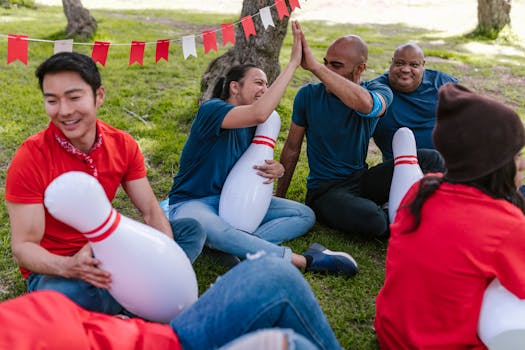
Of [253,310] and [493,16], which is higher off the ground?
[493,16]

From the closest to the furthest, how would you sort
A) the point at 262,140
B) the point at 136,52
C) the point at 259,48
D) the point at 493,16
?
the point at 262,140
the point at 136,52
the point at 259,48
the point at 493,16

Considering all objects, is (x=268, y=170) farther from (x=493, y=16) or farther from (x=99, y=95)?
(x=493, y=16)

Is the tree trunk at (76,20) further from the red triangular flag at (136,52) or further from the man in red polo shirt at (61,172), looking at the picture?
the man in red polo shirt at (61,172)

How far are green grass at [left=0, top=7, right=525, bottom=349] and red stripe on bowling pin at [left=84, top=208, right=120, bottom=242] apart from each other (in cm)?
76

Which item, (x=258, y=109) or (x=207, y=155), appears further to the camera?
(x=207, y=155)

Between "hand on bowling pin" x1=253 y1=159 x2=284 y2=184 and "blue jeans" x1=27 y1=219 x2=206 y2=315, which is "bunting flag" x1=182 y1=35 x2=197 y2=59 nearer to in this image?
"hand on bowling pin" x1=253 y1=159 x2=284 y2=184

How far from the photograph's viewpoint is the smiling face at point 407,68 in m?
2.94

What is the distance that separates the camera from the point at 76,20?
6102mm

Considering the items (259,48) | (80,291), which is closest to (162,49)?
(259,48)

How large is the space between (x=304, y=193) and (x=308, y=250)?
76 cm

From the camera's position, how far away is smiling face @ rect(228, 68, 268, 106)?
2.56 m

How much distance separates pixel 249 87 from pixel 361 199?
0.78 metres

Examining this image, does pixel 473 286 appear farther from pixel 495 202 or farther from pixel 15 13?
pixel 15 13

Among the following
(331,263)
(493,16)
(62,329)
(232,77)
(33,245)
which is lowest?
(331,263)
